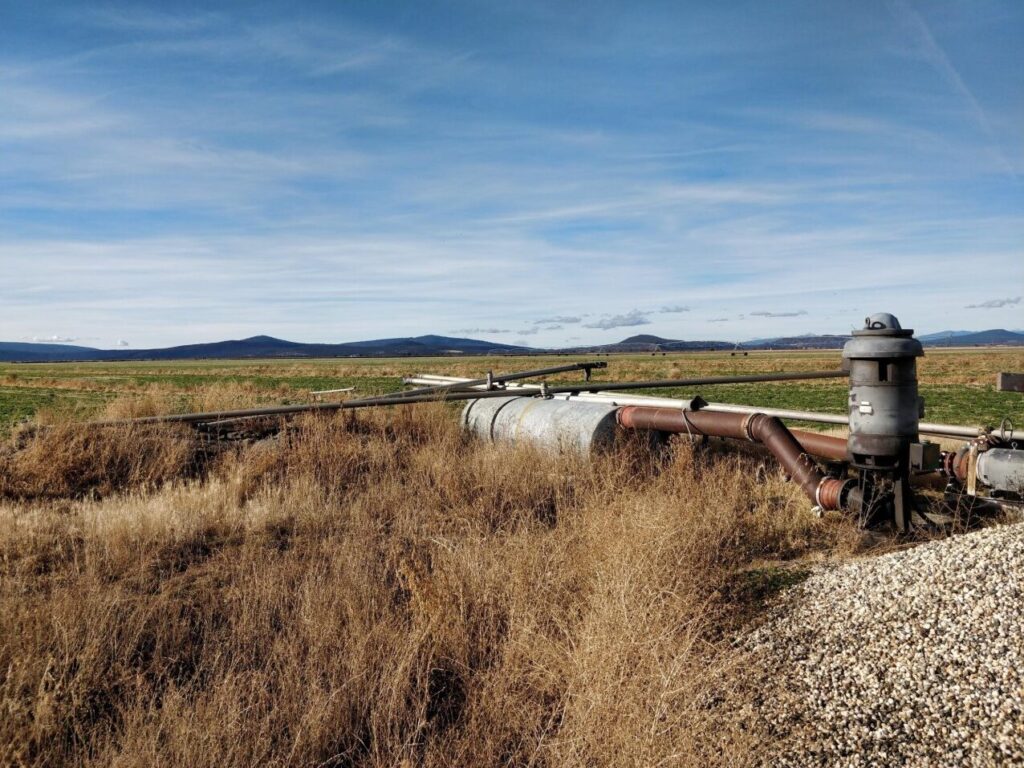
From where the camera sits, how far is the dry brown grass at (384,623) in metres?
3.76

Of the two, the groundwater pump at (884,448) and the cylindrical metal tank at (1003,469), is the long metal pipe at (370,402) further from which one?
the cylindrical metal tank at (1003,469)

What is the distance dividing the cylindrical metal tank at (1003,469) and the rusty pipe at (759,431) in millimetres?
1440

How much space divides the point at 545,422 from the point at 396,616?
22.4ft

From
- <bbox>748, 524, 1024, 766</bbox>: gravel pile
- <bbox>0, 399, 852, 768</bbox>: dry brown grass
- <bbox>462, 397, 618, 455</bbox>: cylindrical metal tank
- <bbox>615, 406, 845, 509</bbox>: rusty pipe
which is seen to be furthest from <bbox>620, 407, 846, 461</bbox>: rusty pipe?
<bbox>748, 524, 1024, 766</bbox>: gravel pile

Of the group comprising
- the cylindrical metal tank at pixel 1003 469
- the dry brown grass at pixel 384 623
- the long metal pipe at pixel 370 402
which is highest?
the long metal pipe at pixel 370 402

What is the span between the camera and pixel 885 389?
7520 millimetres

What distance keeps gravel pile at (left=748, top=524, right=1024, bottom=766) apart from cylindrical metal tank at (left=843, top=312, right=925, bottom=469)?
1998 millimetres

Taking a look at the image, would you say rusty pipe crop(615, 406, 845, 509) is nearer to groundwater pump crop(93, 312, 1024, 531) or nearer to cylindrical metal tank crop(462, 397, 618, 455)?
groundwater pump crop(93, 312, 1024, 531)

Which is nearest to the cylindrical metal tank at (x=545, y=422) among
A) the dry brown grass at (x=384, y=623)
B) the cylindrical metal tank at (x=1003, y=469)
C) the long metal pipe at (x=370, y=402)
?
the long metal pipe at (x=370, y=402)

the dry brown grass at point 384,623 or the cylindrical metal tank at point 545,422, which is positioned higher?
the cylindrical metal tank at point 545,422

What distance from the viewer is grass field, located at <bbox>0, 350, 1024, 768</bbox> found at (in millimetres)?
3770

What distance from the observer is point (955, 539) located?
19.5 feet

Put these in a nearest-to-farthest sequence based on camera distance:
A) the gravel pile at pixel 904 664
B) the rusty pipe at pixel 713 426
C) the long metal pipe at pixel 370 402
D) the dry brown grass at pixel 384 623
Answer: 1. the gravel pile at pixel 904 664
2. the dry brown grass at pixel 384 623
3. the rusty pipe at pixel 713 426
4. the long metal pipe at pixel 370 402

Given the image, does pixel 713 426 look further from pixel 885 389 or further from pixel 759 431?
pixel 885 389
